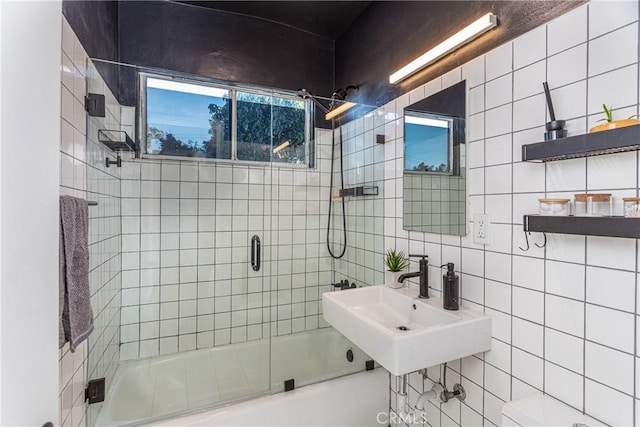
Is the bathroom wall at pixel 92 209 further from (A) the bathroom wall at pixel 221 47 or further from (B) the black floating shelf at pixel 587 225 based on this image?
(B) the black floating shelf at pixel 587 225

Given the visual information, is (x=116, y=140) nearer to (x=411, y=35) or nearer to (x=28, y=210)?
(x=28, y=210)

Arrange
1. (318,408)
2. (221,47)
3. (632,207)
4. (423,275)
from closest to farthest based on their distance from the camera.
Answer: (632,207), (423,275), (318,408), (221,47)

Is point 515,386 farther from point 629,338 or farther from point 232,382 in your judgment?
point 232,382

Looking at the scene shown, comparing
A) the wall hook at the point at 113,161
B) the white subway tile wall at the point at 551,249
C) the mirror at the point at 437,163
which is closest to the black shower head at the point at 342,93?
the mirror at the point at 437,163

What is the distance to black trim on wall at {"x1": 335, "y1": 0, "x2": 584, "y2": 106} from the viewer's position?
4.27ft

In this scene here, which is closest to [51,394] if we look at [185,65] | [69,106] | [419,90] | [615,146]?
[69,106]

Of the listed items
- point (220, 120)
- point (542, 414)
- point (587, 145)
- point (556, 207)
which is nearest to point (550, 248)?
point (556, 207)

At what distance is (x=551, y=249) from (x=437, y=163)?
716mm

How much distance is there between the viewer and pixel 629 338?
0.96 m

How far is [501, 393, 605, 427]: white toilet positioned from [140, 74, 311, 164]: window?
1.96 meters

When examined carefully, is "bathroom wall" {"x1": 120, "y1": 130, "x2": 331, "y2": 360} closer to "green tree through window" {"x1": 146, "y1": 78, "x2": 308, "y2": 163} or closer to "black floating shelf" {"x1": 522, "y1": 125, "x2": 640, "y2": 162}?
"green tree through window" {"x1": 146, "y1": 78, "x2": 308, "y2": 163}

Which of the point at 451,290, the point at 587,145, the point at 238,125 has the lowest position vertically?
the point at 451,290

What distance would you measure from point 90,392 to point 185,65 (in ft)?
7.15

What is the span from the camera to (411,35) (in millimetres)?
1881
